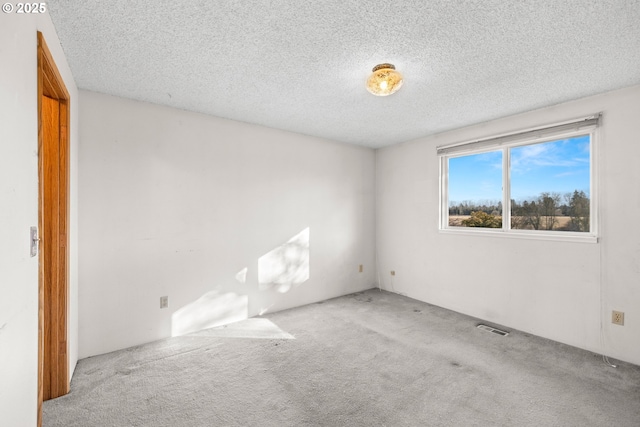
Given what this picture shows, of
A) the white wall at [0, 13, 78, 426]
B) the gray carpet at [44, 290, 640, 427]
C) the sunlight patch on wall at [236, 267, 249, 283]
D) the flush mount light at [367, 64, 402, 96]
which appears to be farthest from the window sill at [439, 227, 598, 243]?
the white wall at [0, 13, 78, 426]

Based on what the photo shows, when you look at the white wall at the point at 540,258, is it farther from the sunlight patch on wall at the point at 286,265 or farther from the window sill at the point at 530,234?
the sunlight patch on wall at the point at 286,265

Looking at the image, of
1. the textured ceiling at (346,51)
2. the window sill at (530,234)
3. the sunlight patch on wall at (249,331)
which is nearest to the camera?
the textured ceiling at (346,51)

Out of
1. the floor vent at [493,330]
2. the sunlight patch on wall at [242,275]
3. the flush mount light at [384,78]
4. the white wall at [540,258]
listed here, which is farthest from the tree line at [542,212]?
the sunlight patch on wall at [242,275]

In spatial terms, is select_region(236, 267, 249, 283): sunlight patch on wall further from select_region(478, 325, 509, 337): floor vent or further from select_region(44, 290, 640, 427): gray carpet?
select_region(478, 325, 509, 337): floor vent

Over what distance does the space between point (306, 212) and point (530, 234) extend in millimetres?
2686

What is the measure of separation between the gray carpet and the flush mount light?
2267 millimetres

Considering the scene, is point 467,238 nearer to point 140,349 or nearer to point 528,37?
point 528,37

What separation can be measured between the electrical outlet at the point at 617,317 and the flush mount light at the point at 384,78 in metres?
2.80

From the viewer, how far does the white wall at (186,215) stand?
261 centimetres

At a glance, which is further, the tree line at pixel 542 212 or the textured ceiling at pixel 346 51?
the tree line at pixel 542 212

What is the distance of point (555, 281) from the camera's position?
293cm

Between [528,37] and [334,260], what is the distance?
3364 mm

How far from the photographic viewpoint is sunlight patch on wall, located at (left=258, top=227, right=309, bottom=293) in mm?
3670

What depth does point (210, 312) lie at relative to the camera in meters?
3.21
